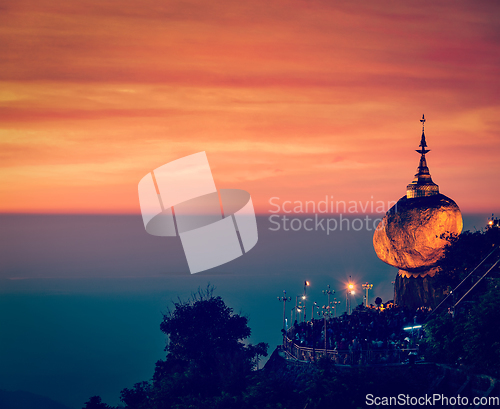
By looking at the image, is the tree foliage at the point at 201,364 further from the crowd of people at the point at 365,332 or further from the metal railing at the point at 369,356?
the metal railing at the point at 369,356

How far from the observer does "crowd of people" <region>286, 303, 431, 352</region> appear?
3186cm

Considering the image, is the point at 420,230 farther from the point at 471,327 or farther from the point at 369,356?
the point at 471,327

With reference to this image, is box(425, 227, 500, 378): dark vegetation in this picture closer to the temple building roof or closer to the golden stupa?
the golden stupa

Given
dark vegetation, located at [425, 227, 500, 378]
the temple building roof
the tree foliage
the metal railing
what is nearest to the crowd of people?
the metal railing

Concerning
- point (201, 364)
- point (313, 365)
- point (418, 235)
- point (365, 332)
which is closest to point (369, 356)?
point (365, 332)

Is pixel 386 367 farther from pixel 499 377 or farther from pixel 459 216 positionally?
pixel 459 216

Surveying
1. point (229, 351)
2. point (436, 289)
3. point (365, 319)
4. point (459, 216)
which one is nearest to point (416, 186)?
point (459, 216)

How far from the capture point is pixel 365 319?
36250 mm

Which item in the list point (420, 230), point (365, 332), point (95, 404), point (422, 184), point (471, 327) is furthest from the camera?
point (422, 184)

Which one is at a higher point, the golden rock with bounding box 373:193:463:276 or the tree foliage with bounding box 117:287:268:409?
the golden rock with bounding box 373:193:463:276

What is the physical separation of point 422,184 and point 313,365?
22.9m

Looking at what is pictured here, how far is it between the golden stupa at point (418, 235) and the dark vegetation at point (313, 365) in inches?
67.2

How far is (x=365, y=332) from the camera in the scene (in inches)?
1309

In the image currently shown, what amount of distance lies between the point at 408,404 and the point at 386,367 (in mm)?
2354
